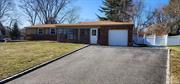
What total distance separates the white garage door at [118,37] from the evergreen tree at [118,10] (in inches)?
775

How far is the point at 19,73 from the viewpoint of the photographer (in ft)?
33.7

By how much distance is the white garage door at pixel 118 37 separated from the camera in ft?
88.6

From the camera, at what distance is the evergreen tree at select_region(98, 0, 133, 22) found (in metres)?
47.6

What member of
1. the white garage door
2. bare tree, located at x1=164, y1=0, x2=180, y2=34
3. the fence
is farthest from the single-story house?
bare tree, located at x1=164, y1=0, x2=180, y2=34

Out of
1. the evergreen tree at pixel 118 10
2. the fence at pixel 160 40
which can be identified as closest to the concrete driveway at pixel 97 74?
the fence at pixel 160 40

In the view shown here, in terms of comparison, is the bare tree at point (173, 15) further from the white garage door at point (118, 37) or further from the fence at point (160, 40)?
the white garage door at point (118, 37)

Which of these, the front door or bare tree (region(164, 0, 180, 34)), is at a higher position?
bare tree (region(164, 0, 180, 34))

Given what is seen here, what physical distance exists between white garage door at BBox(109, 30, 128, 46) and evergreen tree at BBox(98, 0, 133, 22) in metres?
19.7

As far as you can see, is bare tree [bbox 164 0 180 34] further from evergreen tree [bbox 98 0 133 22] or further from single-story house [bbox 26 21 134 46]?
single-story house [bbox 26 21 134 46]

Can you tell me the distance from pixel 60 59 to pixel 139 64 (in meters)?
4.42

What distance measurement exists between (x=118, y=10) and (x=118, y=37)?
21850 mm

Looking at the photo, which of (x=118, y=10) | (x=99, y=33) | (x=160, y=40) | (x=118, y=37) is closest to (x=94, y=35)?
(x=99, y=33)

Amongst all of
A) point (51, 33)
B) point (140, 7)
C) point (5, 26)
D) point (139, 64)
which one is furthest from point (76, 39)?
point (5, 26)

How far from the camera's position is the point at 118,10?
48.3 metres
